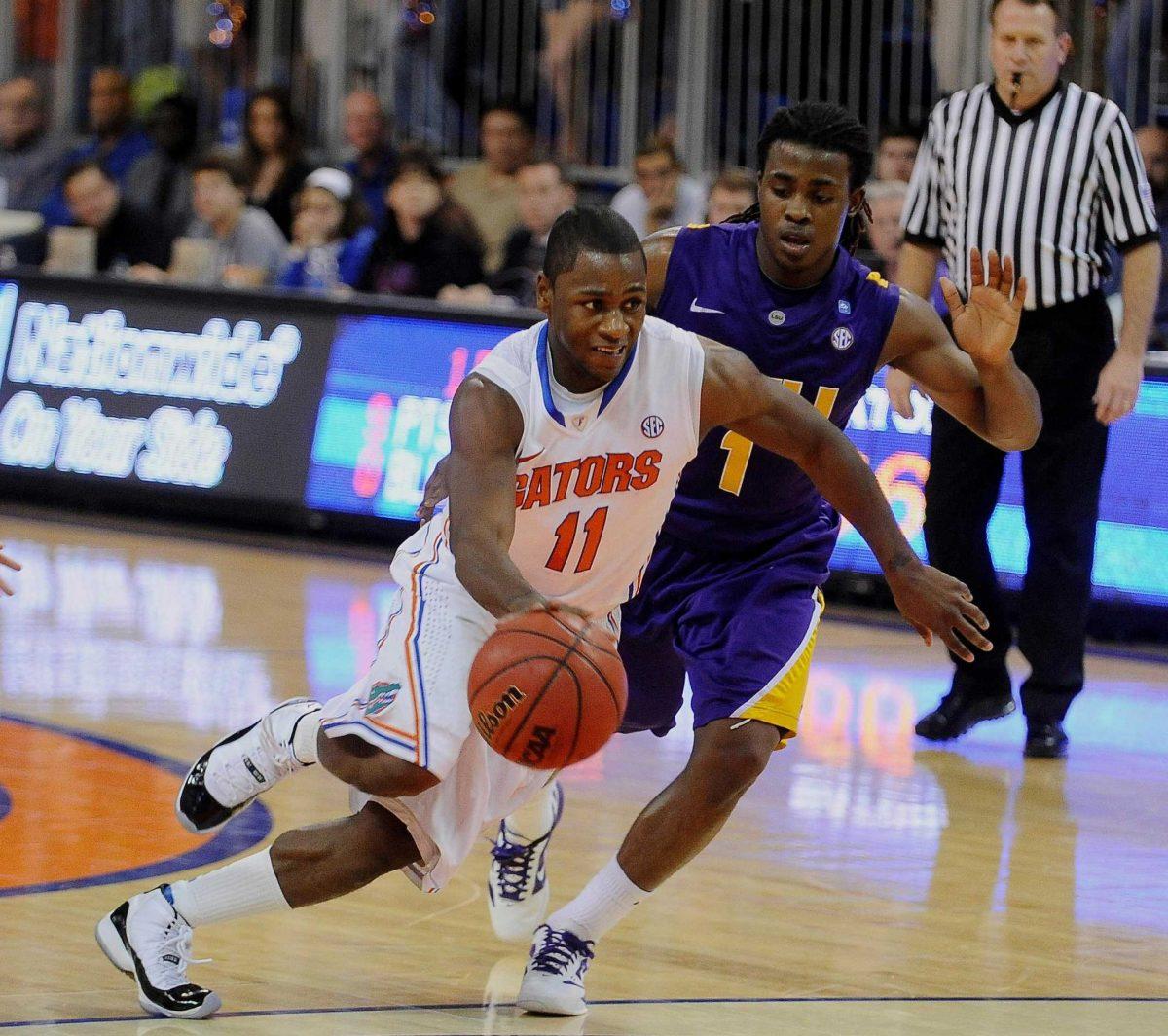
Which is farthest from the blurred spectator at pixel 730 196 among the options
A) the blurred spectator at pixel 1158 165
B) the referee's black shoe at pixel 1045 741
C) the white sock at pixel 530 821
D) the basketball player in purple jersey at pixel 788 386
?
the white sock at pixel 530 821

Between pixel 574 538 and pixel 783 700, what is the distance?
59 centimetres

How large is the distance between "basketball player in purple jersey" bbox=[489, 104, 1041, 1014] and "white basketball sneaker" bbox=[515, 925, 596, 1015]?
0.44 m

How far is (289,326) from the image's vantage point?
36.1ft

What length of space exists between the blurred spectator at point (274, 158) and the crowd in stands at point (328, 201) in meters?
0.01

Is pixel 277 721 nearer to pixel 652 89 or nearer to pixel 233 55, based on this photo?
pixel 652 89

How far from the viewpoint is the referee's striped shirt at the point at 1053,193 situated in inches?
273

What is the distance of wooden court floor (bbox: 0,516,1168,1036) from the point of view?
4195mm

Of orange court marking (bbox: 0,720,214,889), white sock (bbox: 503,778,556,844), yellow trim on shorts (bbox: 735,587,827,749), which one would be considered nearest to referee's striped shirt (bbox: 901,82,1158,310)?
yellow trim on shorts (bbox: 735,587,827,749)

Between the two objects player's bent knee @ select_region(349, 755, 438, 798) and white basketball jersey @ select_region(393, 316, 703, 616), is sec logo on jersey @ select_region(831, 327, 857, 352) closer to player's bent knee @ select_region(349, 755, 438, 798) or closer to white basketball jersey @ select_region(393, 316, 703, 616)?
white basketball jersey @ select_region(393, 316, 703, 616)

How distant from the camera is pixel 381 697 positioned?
397 cm

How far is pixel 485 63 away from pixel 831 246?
10.1m

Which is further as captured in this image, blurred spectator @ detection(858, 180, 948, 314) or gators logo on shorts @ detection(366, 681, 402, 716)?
blurred spectator @ detection(858, 180, 948, 314)

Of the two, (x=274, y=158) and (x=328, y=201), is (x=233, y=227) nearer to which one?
(x=328, y=201)

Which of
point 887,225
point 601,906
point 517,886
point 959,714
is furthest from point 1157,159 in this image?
point 601,906
